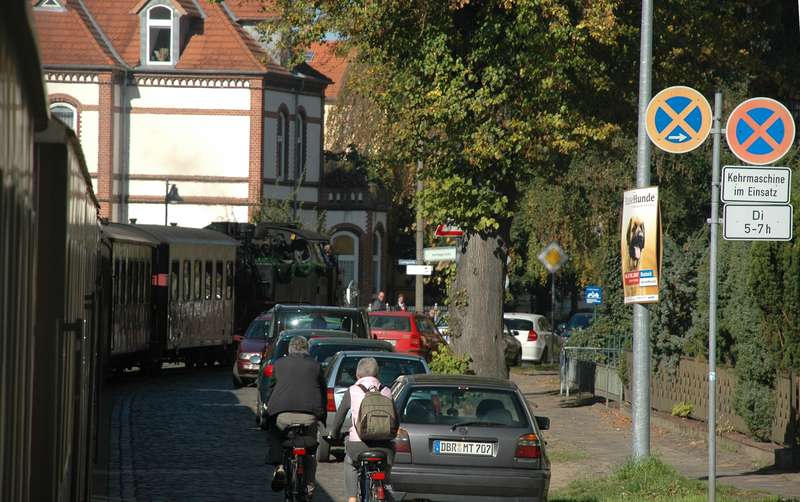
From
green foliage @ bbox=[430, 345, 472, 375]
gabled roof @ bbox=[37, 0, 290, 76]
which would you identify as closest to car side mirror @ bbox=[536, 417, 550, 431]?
green foliage @ bbox=[430, 345, 472, 375]

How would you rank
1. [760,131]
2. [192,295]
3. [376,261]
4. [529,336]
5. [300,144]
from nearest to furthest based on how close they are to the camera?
1. [760,131]
2. [192,295]
3. [529,336]
4. [300,144]
5. [376,261]

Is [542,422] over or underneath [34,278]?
underneath

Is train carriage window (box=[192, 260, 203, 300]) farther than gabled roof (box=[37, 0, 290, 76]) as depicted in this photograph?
No

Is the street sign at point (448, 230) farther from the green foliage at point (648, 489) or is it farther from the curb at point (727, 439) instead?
the green foliage at point (648, 489)

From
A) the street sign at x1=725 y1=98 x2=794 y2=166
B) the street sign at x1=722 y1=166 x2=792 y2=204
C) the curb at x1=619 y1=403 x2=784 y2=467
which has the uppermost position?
the street sign at x1=725 y1=98 x2=794 y2=166

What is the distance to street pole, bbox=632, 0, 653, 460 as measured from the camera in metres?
15.8

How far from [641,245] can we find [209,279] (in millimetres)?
24103

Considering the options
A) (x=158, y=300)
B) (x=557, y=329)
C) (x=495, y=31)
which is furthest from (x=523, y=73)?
(x=557, y=329)

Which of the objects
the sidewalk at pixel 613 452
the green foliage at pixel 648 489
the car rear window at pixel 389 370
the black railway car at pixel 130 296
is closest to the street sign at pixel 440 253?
the sidewalk at pixel 613 452

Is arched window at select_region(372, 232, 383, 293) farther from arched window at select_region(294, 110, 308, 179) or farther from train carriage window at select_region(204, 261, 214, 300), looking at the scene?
train carriage window at select_region(204, 261, 214, 300)

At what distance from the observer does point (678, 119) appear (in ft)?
47.0

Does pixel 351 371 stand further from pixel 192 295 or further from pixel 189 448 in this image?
pixel 192 295

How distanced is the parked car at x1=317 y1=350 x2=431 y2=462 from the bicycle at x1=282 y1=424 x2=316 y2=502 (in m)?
4.41

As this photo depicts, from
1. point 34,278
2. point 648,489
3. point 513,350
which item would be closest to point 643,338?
point 648,489
